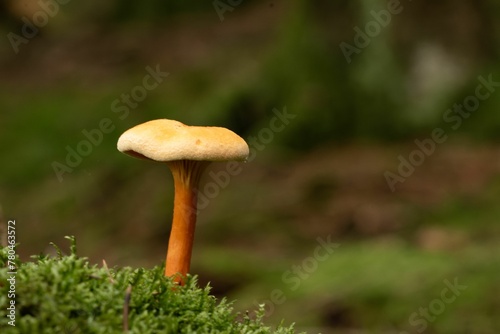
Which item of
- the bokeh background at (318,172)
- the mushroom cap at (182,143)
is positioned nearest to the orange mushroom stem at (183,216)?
the mushroom cap at (182,143)

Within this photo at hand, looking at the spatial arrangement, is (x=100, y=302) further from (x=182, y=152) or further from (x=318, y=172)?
(x=318, y=172)

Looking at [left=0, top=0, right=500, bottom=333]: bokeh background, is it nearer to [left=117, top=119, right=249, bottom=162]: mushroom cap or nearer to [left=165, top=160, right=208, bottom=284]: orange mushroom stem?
[left=165, top=160, right=208, bottom=284]: orange mushroom stem

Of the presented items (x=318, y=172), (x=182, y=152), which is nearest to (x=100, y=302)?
(x=182, y=152)

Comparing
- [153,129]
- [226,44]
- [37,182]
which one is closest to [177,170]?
[153,129]

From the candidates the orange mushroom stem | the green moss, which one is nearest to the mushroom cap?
the orange mushroom stem

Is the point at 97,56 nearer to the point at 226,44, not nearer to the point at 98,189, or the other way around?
the point at 226,44

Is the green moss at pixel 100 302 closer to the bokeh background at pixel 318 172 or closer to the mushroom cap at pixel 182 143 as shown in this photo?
the mushroom cap at pixel 182 143
